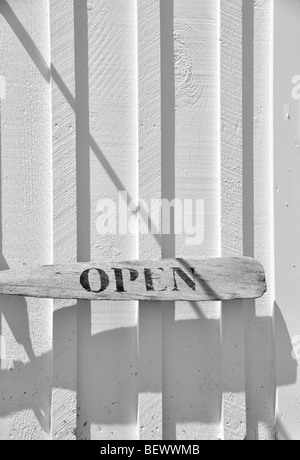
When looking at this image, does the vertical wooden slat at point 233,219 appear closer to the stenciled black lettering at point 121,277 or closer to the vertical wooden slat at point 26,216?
the stenciled black lettering at point 121,277

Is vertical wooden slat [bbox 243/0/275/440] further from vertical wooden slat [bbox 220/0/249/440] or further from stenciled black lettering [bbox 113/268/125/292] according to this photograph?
stenciled black lettering [bbox 113/268/125/292]

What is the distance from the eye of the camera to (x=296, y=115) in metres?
1.40

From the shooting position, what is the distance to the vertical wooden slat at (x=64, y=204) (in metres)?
1.33

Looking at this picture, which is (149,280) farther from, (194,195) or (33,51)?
(33,51)

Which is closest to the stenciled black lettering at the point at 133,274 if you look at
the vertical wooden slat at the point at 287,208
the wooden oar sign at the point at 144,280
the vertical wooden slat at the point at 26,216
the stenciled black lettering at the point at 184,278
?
the wooden oar sign at the point at 144,280

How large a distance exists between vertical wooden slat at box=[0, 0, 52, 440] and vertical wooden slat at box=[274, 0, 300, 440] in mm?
640

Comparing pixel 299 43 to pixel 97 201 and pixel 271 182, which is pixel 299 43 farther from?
pixel 97 201

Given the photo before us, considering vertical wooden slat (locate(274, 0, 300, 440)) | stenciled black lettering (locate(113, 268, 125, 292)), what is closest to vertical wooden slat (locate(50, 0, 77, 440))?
stenciled black lettering (locate(113, 268, 125, 292))

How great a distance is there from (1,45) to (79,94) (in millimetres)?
248

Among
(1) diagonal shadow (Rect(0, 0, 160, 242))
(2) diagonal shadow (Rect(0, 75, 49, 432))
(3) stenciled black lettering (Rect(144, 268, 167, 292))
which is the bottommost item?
(2) diagonal shadow (Rect(0, 75, 49, 432))

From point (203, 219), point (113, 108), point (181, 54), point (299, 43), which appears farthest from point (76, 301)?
point (299, 43)

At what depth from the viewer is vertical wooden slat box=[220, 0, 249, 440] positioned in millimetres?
1377

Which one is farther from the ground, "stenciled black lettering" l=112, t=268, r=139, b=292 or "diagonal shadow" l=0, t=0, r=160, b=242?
"diagonal shadow" l=0, t=0, r=160, b=242

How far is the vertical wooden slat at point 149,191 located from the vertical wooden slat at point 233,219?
183mm
